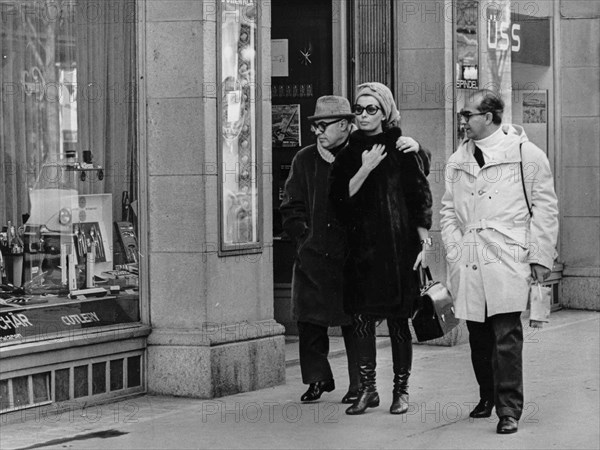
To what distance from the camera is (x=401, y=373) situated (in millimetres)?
8930

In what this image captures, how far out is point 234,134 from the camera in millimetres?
9969

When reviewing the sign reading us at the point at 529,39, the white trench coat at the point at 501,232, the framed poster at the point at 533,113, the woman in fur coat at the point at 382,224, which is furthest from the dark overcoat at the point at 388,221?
the framed poster at the point at 533,113

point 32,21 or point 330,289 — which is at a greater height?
→ point 32,21

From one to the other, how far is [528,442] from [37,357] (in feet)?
9.98

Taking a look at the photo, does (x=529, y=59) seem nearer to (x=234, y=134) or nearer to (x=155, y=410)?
(x=234, y=134)

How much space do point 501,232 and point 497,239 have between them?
48 millimetres

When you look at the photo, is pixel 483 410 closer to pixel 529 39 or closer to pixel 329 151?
pixel 329 151

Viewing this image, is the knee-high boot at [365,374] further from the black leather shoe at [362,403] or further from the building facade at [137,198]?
the building facade at [137,198]

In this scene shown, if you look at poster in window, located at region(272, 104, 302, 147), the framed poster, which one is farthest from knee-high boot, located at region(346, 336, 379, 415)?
the framed poster

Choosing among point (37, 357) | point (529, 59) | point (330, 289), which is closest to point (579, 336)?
point (529, 59)

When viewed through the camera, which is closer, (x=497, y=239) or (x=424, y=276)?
(x=497, y=239)

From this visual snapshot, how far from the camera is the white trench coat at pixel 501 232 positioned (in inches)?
330

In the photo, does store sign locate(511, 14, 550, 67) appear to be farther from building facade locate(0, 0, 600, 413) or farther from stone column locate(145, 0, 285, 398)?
stone column locate(145, 0, 285, 398)

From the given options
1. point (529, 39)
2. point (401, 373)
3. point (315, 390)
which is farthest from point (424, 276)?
point (529, 39)
